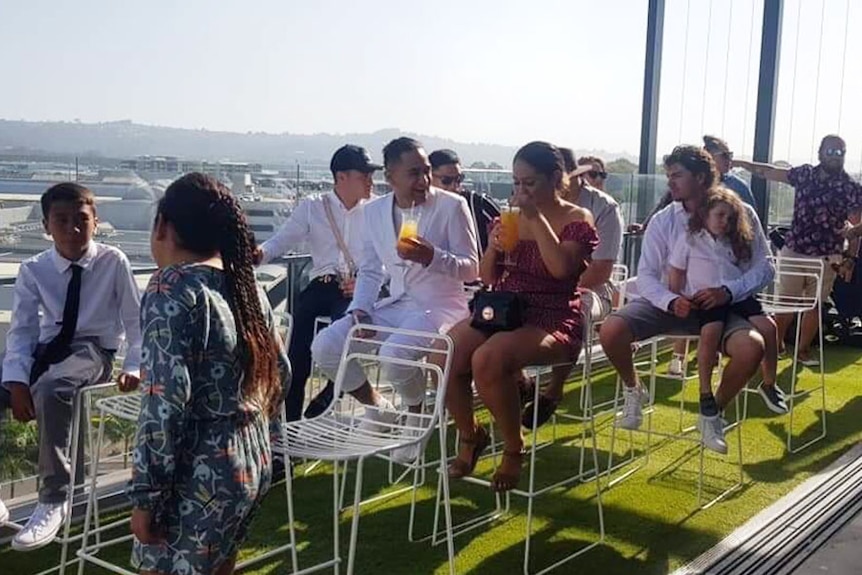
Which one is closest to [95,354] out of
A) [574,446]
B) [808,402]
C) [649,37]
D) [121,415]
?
[121,415]

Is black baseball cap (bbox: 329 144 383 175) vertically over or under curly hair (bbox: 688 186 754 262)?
over

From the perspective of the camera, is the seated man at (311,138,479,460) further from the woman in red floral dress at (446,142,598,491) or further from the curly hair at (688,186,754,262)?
the curly hair at (688,186,754,262)

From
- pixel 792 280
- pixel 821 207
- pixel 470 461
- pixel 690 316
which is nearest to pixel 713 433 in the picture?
pixel 690 316

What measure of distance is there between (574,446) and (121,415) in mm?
3059

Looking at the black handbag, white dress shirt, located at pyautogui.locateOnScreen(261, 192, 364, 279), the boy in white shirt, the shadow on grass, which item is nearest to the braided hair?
the boy in white shirt

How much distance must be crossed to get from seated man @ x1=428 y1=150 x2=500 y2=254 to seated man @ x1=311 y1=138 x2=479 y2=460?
1.03m

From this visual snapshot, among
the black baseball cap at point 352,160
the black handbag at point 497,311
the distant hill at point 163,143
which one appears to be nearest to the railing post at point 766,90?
the distant hill at point 163,143

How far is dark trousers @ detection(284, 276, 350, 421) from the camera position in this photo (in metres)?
4.90

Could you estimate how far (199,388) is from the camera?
218 cm

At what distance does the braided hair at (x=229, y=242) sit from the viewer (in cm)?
223

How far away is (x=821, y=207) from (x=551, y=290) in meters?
4.31

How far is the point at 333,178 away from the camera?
16.3ft

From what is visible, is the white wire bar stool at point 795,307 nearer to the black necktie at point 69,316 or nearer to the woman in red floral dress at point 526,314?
the woman in red floral dress at point 526,314

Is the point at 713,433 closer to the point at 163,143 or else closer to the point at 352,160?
the point at 352,160
